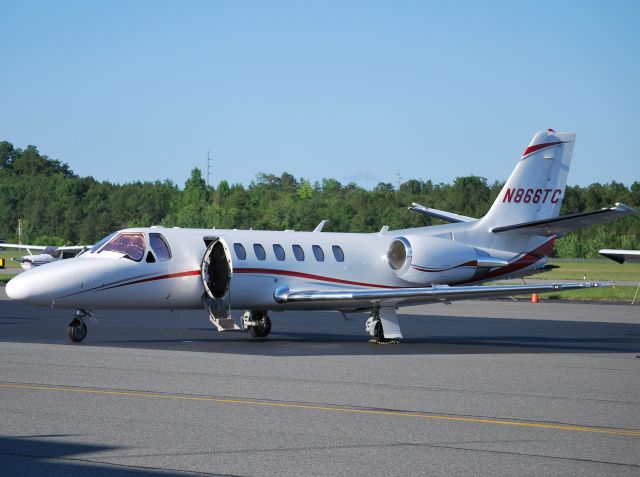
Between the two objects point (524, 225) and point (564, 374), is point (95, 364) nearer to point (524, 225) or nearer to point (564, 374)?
point (564, 374)

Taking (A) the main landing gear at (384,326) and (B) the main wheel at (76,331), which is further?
(A) the main landing gear at (384,326)

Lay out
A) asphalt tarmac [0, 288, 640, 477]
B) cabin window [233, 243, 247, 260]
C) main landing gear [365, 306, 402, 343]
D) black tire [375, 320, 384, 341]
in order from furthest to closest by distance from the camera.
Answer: cabin window [233, 243, 247, 260], black tire [375, 320, 384, 341], main landing gear [365, 306, 402, 343], asphalt tarmac [0, 288, 640, 477]

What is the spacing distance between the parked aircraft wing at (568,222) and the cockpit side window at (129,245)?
29.6ft

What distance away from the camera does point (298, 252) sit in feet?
79.8

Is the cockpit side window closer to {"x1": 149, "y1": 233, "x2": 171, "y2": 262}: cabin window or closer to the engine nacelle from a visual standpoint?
{"x1": 149, "y1": 233, "x2": 171, "y2": 262}: cabin window

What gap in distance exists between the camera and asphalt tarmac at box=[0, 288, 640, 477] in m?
8.89

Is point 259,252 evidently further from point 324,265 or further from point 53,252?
point 53,252

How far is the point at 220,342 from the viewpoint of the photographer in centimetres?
2214

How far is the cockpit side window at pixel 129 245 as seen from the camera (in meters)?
21.8

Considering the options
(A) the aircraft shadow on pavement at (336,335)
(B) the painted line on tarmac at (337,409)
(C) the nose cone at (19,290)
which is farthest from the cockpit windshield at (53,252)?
(B) the painted line on tarmac at (337,409)

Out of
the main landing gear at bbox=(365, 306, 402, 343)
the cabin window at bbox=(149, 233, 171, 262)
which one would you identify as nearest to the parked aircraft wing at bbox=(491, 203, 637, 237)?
the main landing gear at bbox=(365, 306, 402, 343)

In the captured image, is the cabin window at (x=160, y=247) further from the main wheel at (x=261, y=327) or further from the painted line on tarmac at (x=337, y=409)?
the painted line on tarmac at (x=337, y=409)

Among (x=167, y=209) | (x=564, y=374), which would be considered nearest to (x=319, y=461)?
(x=564, y=374)

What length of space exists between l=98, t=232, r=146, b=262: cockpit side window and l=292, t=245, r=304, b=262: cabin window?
12.2ft
